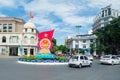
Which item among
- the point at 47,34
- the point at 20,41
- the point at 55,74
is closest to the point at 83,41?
the point at 20,41

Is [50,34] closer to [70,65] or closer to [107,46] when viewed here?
[70,65]

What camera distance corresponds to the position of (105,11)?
107375mm

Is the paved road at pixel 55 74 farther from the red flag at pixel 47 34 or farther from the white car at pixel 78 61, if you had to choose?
the red flag at pixel 47 34

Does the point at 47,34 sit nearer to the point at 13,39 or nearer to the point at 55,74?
the point at 55,74

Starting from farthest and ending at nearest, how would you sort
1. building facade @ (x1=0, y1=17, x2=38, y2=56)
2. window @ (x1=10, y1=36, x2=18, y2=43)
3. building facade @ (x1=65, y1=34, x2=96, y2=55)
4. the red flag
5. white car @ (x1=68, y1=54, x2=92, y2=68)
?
building facade @ (x1=65, y1=34, x2=96, y2=55) < window @ (x1=10, y1=36, x2=18, y2=43) < building facade @ (x1=0, y1=17, x2=38, y2=56) < the red flag < white car @ (x1=68, y1=54, x2=92, y2=68)

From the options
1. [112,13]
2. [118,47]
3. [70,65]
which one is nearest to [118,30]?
[118,47]

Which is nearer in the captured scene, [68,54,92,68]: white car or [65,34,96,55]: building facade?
[68,54,92,68]: white car

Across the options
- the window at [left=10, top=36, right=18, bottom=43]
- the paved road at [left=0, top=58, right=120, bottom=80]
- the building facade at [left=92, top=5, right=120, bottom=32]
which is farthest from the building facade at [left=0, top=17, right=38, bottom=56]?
the paved road at [left=0, top=58, right=120, bottom=80]

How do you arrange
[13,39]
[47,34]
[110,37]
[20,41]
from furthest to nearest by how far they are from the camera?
[13,39] < [20,41] < [110,37] < [47,34]

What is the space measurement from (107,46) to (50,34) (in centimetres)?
3231

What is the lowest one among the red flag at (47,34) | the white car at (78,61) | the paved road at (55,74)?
the paved road at (55,74)

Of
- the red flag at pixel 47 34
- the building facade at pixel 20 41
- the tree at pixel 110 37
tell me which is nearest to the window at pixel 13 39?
the building facade at pixel 20 41

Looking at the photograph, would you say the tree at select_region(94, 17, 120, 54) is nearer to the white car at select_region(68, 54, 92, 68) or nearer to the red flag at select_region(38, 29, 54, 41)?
the red flag at select_region(38, 29, 54, 41)

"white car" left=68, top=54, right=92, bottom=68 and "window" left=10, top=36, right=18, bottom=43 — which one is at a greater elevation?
"window" left=10, top=36, right=18, bottom=43
